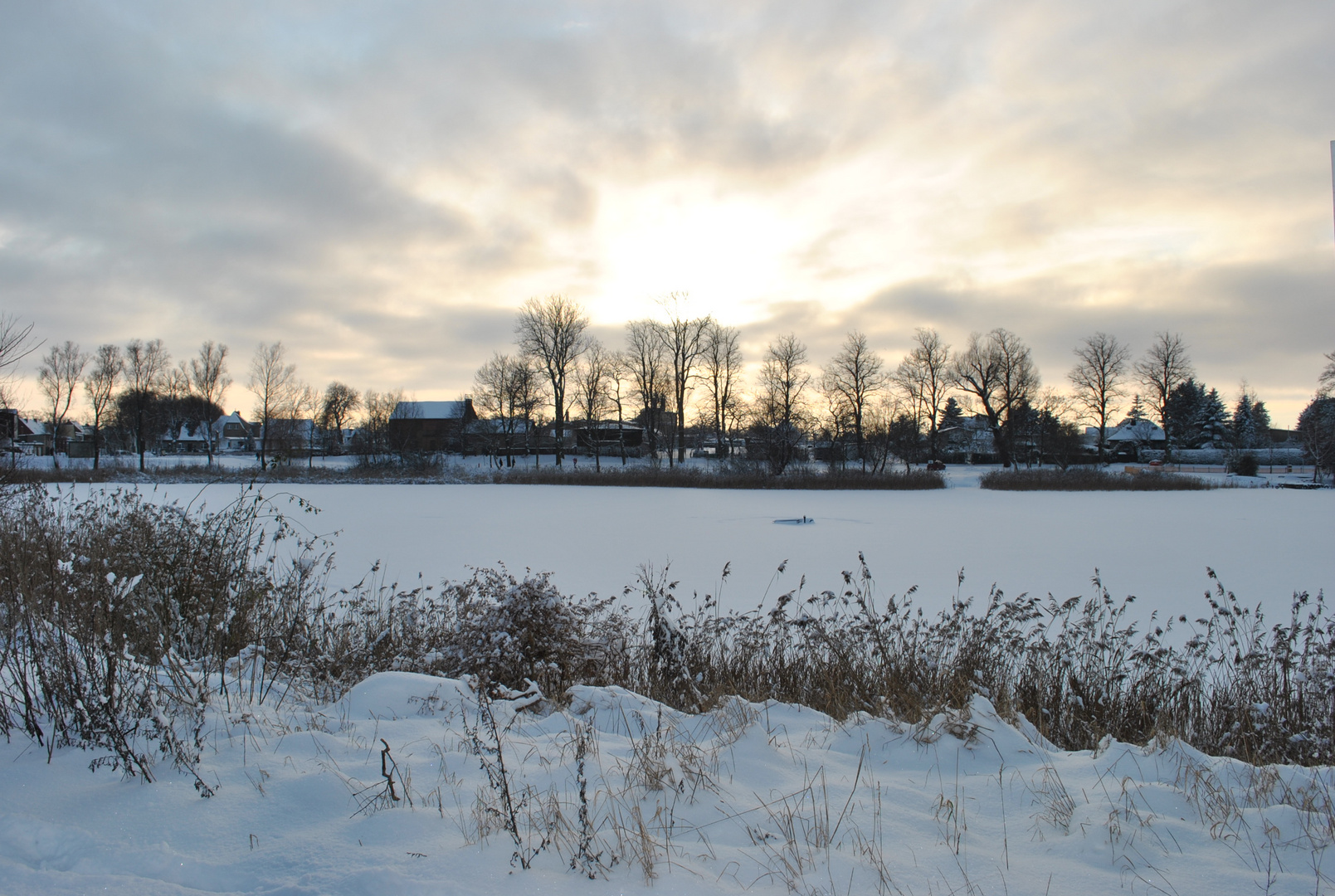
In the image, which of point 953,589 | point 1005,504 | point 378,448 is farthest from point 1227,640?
point 378,448

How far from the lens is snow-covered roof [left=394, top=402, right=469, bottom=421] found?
6569cm

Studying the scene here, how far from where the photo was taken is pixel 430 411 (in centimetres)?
7138

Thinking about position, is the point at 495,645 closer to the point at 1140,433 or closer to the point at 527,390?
the point at 527,390

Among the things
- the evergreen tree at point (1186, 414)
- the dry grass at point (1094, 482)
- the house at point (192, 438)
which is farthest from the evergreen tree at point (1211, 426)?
the house at point (192, 438)

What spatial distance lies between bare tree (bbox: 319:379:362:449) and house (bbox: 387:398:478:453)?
26.9ft

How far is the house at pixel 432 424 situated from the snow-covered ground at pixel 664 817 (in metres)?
50.9

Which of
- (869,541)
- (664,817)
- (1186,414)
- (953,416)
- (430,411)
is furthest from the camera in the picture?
(953,416)

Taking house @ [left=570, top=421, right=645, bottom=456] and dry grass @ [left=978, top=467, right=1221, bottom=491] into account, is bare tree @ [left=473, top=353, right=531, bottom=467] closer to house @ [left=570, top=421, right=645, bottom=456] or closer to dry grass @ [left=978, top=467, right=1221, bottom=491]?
house @ [left=570, top=421, right=645, bottom=456]

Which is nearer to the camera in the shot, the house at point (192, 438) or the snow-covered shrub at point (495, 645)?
the snow-covered shrub at point (495, 645)

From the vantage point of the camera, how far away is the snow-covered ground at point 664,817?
1.91 m

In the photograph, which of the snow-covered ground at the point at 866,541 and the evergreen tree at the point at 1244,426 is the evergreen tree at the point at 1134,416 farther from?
the snow-covered ground at the point at 866,541

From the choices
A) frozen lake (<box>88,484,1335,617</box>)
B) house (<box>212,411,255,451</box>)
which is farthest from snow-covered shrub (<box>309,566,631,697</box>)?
house (<box>212,411,255,451</box>)

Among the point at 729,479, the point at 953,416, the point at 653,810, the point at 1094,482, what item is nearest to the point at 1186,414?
the point at 953,416

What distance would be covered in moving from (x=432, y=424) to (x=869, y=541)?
59892 millimetres
